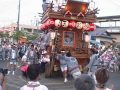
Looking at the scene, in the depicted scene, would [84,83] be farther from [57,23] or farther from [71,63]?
[57,23]

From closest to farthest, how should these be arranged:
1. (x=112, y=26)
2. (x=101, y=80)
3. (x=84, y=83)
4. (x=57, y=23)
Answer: (x=84, y=83) < (x=101, y=80) < (x=57, y=23) < (x=112, y=26)

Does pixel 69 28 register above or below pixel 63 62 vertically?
above

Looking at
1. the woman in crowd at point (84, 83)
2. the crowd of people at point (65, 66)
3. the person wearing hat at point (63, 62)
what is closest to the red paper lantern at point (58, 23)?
the crowd of people at point (65, 66)

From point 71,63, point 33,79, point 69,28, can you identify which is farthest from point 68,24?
point 33,79

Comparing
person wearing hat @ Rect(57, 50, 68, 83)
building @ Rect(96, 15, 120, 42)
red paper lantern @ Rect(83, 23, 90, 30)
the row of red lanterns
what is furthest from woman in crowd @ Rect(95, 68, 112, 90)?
building @ Rect(96, 15, 120, 42)

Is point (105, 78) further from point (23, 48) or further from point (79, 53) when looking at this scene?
point (23, 48)

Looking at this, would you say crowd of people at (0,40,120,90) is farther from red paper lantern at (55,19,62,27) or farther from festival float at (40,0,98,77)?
red paper lantern at (55,19,62,27)

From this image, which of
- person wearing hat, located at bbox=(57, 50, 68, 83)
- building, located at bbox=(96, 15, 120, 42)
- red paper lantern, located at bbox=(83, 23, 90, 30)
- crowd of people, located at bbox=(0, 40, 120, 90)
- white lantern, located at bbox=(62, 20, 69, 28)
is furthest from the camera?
building, located at bbox=(96, 15, 120, 42)

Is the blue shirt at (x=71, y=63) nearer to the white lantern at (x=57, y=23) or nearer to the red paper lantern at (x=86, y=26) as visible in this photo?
the white lantern at (x=57, y=23)

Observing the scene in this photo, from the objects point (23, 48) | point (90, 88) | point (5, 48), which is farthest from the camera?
point (23, 48)

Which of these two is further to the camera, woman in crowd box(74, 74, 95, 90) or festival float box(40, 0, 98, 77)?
festival float box(40, 0, 98, 77)

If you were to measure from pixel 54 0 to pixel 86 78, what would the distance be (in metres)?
14.2

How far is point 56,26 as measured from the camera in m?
17.5

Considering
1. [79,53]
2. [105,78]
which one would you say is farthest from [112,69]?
A: [105,78]
